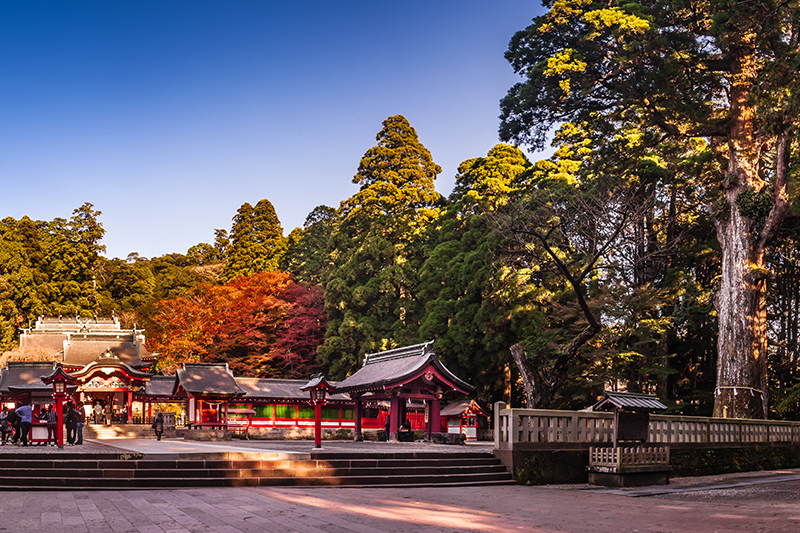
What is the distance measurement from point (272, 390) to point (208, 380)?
144 inches

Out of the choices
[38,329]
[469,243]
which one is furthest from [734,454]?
[38,329]

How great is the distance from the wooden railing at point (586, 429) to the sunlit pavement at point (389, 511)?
7.42 ft

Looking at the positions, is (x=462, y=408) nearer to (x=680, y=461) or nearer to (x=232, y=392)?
(x=232, y=392)

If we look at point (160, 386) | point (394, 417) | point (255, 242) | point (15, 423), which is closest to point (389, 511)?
point (394, 417)

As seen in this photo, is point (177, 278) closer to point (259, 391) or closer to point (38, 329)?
point (38, 329)

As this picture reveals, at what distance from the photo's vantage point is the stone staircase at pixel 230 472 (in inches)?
503

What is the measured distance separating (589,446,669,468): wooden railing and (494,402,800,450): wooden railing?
0.76 meters

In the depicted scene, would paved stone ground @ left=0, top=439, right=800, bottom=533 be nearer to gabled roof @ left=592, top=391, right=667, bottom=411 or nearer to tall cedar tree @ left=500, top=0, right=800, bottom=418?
gabled roof @ left=592, top=391, right=667, bottom=411

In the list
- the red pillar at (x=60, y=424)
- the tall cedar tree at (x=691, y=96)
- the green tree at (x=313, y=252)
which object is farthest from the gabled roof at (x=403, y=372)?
the green tree at (x=313, y=252)

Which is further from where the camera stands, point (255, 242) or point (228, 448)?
point (255, 242)

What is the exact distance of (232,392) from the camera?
3272cm

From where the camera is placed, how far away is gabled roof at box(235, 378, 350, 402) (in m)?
34.9

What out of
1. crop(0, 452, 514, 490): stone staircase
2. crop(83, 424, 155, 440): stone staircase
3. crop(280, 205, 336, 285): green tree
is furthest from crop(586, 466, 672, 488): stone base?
crop(280, 205, 336, 285): green tree

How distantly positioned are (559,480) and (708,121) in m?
12.2
